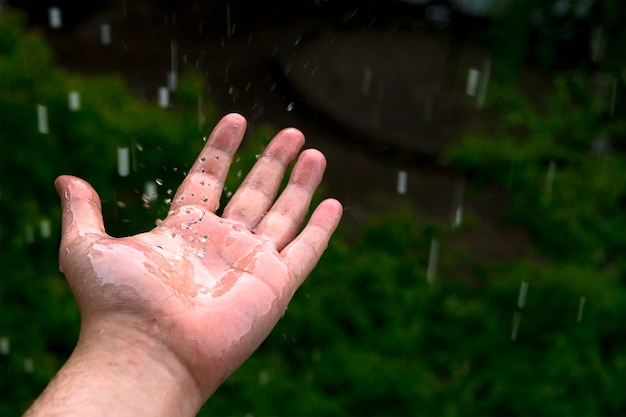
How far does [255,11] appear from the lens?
7.81 m

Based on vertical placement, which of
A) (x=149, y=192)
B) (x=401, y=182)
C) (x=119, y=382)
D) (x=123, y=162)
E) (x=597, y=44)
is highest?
(x=597, y=44)

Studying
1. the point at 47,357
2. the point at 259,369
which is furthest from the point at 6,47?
the point at 259,369

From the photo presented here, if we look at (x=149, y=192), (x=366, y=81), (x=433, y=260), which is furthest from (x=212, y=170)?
(x=366, y=81)

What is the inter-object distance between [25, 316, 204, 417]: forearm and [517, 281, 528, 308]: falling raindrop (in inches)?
90.2

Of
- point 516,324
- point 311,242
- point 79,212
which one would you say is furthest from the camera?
point 516,324

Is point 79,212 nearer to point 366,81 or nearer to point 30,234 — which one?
point 30,234

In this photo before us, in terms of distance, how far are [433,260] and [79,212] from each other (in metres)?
2.46

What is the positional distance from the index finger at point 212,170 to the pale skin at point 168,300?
6 centimetres

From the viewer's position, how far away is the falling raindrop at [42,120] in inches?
157

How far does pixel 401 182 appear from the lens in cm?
600

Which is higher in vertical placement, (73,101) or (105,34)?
(73,101)

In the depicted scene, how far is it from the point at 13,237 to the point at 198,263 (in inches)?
84.7

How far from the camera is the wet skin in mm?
1881

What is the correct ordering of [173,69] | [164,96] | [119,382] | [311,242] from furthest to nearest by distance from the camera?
1. [173,69]
2. [164,96]
3. [311,242]
4. [119,382]
